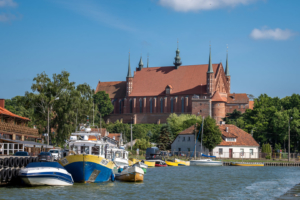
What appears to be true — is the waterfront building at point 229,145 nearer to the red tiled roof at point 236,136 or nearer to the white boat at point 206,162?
the red tiled roof at point 236,136

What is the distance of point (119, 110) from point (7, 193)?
461 feet

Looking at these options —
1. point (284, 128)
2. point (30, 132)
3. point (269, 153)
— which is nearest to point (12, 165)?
point (30, 132)

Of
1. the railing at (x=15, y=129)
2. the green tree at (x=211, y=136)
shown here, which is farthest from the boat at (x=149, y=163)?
the green tree at (x=211, y=136)

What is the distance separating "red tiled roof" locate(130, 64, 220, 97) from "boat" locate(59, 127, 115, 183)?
119 m

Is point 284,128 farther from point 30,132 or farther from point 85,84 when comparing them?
point 30,132

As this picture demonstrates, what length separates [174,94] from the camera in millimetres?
161000

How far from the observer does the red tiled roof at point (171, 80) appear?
15931 cm

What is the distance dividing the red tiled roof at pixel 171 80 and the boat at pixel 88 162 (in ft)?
390

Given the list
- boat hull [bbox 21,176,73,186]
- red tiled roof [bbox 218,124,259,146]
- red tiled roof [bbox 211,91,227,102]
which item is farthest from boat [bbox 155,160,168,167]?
red tiled roof [bbox 211,91,227,102]

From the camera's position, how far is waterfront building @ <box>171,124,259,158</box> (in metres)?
91.0

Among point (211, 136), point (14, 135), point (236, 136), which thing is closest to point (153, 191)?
point (14, 135)

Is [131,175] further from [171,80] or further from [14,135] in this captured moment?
[171,80]

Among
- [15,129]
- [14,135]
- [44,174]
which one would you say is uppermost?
[15,129]

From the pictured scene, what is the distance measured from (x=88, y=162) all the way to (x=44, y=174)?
357cm
